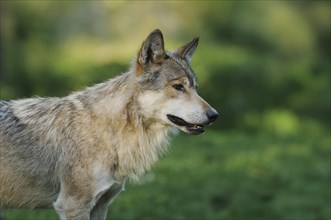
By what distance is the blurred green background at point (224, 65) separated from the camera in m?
12.3

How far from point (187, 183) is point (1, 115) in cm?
470

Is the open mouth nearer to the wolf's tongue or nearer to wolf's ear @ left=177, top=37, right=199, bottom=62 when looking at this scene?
the wolf's tongue

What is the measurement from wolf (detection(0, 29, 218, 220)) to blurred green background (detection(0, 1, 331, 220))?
4.66 m

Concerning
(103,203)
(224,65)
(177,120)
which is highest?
(224,65)

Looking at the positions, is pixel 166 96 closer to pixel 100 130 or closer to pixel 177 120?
pixel 177 120

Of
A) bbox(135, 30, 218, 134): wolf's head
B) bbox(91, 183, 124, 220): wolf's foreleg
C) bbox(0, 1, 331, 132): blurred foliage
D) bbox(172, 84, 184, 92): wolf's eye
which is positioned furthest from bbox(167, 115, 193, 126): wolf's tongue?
bbox(0, 1, 331, 132): blurred foliage

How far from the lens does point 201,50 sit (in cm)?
1897

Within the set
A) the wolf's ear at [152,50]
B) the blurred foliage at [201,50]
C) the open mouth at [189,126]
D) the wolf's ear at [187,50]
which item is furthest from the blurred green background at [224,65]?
the wolf's ear at [152,50]

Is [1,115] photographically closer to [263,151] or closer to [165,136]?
[165,136]

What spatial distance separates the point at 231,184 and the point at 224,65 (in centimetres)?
812

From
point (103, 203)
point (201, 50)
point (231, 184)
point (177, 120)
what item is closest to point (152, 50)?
point (177, 120)

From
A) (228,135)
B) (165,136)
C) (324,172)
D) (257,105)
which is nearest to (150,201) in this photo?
(165,136)

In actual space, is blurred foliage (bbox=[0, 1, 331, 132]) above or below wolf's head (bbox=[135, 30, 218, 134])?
above

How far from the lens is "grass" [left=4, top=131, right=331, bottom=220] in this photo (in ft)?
29.3
